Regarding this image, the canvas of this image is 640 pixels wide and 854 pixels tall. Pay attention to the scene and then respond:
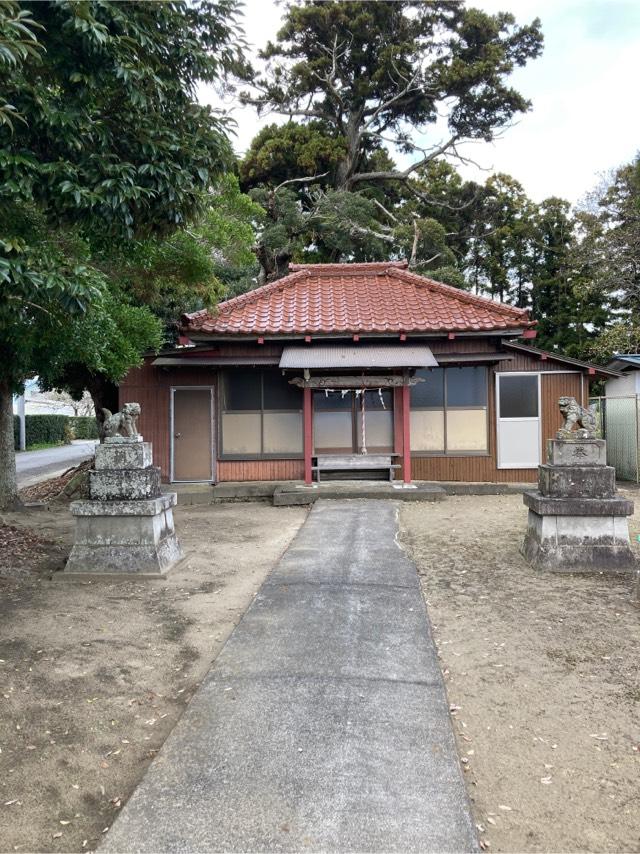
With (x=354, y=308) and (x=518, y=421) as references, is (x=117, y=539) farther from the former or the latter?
(x=518, y=421)

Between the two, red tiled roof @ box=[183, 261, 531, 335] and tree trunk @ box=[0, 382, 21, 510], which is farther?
red tiled roof @ box=[183, 261, 531, 335]

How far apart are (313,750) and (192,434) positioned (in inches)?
364

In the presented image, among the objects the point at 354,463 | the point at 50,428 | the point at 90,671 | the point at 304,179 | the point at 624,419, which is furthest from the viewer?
the point at 50,428

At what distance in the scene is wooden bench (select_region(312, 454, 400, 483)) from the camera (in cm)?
1073

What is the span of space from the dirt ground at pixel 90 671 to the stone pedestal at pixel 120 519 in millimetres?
248

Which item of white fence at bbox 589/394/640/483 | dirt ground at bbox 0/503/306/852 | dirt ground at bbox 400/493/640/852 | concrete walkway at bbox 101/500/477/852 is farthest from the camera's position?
white fence at bbox 589/394/640/483

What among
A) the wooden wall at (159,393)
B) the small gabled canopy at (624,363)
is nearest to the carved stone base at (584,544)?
the wooden wall at (159,393)

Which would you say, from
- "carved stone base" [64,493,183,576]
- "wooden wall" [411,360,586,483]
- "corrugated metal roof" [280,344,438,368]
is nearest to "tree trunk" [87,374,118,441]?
"corrugated metal roof" [280,344,438,368]

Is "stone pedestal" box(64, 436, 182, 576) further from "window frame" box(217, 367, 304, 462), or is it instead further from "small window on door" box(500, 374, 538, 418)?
"small window on door" box(500, 374, 538, 418)

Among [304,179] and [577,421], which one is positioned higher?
[304,179]

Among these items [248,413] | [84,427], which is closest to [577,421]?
[248,413]

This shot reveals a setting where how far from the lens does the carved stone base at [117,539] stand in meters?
5.65

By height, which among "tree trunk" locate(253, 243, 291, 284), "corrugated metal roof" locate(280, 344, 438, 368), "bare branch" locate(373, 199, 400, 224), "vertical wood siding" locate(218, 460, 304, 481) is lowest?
"vertical wood siding" locate(218, 460, 304, 481)

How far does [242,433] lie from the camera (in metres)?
11.4
